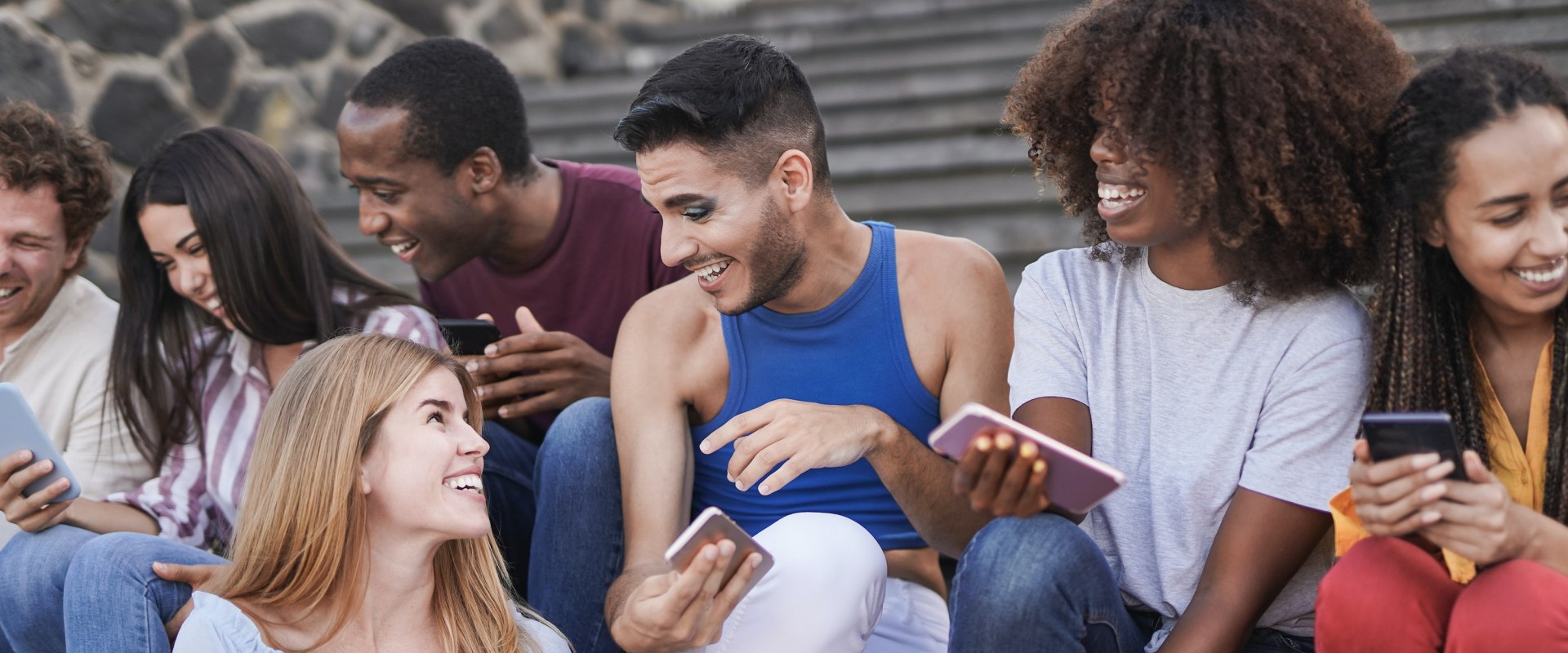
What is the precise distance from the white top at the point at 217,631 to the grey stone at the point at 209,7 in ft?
8.32

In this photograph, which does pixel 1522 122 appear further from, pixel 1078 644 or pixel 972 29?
pixel 972 29

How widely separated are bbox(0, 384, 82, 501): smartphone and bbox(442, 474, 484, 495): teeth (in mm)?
706

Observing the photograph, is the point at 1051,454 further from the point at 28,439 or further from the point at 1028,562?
the point at 28,439

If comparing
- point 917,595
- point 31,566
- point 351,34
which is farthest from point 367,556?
point 351,34

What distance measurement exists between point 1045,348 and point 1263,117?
0.46m

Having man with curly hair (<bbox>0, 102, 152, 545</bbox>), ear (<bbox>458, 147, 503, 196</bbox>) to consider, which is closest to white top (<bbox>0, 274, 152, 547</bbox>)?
man with curly hair (<bbox>0, 102, 152, 545</bbox>)

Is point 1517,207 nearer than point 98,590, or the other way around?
point 1517,207

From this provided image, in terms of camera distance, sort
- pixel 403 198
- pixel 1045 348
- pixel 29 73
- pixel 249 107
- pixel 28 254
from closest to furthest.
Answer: pixel 1045 348
pixel 28 254
pixel 403 198
pixel 29 73
pixel 249 107

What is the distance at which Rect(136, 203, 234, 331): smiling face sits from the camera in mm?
2688

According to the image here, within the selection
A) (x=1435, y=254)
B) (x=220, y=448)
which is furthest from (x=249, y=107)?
(x=1435, y=254)

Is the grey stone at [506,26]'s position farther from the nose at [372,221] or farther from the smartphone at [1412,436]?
the smartphone at [1412,436]

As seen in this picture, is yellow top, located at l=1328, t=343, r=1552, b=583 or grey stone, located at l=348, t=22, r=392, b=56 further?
grey stone, located at l=348, t=22, r=392, b=56

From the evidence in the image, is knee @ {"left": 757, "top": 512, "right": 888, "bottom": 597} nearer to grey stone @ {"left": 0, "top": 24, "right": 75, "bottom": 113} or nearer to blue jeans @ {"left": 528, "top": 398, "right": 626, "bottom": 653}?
blue jeans @ {"left": 528, "top": 398, "right": 626, "bottom": 653}

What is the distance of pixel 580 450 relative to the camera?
2271 millimetres
